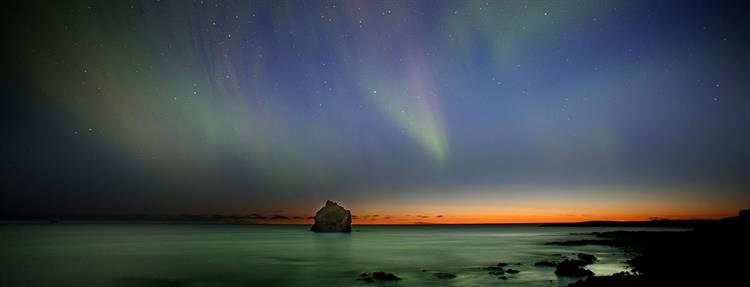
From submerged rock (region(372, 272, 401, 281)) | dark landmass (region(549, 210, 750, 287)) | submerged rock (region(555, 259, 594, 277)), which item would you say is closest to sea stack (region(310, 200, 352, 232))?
submerged rock (region(372, 272, 401, 281))

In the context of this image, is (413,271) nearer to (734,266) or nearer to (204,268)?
(204,268)

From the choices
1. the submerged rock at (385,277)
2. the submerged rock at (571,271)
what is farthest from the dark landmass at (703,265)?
the submerged rock at (385,277)

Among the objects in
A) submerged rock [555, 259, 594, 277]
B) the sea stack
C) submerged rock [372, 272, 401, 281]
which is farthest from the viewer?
the sea stack

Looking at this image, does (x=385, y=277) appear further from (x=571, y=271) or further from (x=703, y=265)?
(x=703, y=265)

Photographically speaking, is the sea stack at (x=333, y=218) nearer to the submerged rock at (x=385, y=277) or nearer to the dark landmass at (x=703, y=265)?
the submerged rock at (x=385, y=277)

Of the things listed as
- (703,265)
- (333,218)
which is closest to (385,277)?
(703,265)

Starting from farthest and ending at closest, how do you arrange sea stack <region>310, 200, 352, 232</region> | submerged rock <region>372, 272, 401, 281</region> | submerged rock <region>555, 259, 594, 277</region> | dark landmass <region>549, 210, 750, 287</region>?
sea stack <region>310, 200, 352, 232</region> < submerged rock <region>372, 272, 401, 281</region> < submerged rock <region>555, 259, 594, 277</region> < dark landmass <region>549, 210, 750, 287</region>

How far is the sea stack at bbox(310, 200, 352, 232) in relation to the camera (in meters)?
120

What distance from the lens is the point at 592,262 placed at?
Answer: 3881 cm

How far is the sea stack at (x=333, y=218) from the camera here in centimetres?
12031

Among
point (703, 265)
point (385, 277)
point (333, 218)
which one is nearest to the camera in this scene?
point (703, 265)

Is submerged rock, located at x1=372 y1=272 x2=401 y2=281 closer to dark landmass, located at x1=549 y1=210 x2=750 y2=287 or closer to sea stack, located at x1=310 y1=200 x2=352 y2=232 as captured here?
dark landmass, located at x1=549 y1=210 x2=750 y2=287

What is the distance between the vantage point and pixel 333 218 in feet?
396

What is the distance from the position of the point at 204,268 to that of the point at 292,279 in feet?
34.7
